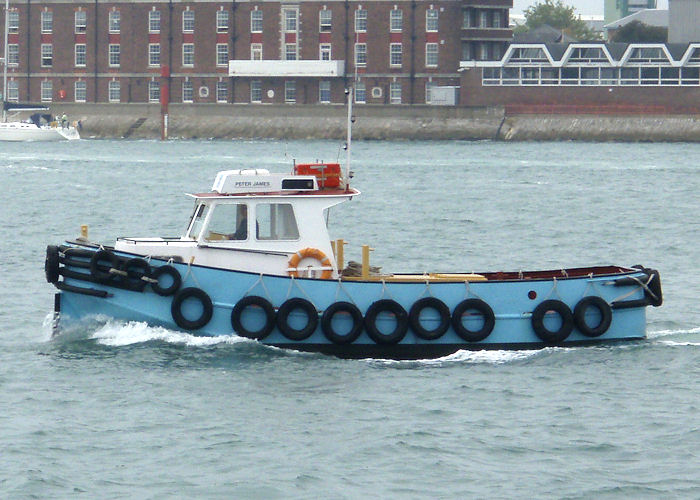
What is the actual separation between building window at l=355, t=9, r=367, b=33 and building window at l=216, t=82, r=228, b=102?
1059 centimetres

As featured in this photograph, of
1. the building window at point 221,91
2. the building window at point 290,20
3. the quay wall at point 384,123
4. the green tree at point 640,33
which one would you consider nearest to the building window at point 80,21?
the quay wall at point 384,123

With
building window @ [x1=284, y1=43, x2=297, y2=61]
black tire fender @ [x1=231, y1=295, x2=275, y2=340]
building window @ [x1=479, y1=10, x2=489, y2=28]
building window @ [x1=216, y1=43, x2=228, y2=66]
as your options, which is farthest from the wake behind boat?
building window @ [x1=479, y1=10, x2=489, y2=28]

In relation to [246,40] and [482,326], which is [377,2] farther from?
[482,326]

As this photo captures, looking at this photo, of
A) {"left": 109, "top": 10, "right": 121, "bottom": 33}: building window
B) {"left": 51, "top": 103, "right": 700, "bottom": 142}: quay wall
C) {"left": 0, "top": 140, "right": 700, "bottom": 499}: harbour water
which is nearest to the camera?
{"left": 0, "top": 140, "right": 700, "bottom": 499}: harbour water

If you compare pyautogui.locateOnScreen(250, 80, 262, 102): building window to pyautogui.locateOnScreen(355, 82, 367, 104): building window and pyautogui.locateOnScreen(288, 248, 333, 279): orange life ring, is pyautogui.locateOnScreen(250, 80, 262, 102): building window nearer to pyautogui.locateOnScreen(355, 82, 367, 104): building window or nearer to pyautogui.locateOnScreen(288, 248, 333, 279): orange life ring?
pyautogui.locateOnScreen(355, 82, 367, 104): building window

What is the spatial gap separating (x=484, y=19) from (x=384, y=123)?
40.8 ft

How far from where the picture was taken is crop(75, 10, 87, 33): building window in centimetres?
10931

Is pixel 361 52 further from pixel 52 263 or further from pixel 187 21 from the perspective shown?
pixel 52 263

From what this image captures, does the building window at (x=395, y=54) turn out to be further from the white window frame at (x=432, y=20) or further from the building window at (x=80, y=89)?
the building window at (x=80, y=89)

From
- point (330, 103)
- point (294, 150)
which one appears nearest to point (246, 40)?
point (330, 103)

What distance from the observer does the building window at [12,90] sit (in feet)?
361

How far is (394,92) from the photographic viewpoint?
105000 mm

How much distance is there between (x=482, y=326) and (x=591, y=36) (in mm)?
152667

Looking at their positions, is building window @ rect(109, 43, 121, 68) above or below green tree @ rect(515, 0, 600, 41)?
below
